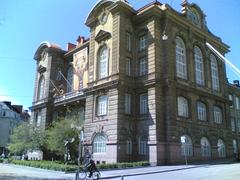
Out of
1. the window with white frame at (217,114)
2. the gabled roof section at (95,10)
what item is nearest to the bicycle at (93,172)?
the gabled roof section at (95,10)

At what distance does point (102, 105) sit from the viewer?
38250 mm

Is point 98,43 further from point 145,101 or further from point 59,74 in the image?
point 59,74

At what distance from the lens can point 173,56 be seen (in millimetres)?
38875

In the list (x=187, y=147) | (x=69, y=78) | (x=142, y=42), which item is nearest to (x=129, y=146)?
(x=187, y=147)

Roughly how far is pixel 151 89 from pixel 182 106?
17.7 feet

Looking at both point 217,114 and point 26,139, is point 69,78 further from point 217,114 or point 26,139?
point 217,114

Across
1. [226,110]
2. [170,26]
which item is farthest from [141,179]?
[226,110]

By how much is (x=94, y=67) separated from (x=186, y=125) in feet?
47.2

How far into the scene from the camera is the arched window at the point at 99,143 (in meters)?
36.5

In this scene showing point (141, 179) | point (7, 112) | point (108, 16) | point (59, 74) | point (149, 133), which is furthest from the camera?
point (7, 112)

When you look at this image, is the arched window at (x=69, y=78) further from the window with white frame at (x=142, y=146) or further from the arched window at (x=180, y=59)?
the arched window at (x=180, y=59)

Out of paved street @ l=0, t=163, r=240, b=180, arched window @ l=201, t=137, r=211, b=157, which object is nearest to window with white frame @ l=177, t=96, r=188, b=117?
arched window @ l=201, t=137, r=211, b=157

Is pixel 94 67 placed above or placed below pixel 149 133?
above

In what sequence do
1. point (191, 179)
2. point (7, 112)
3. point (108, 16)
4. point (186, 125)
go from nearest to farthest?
point (191, 179) < point (186, 125) < point (108, 16) < point (7, 112)
